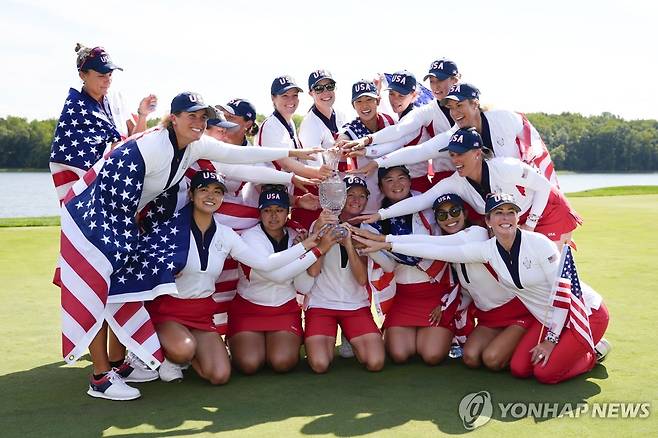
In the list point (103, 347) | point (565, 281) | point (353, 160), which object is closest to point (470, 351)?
point (565, 281)

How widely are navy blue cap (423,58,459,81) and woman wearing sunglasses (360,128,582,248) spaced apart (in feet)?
2.55

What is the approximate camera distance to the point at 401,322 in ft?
19.1

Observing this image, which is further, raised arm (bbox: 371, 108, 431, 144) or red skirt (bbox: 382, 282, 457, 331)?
raised arm (bbox: 371, 108, 431, 144)

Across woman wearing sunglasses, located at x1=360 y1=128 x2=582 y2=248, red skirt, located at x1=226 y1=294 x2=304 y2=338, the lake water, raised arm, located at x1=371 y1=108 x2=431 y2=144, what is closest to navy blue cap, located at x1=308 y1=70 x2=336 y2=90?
raised arm, located at x1=371 y1=108 x2=431 y2=144

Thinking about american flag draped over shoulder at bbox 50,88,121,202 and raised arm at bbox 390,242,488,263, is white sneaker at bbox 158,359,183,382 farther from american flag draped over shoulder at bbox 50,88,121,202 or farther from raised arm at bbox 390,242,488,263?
raised arm at bbox 390,242,488,263

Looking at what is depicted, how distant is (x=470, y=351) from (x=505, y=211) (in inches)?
43.4

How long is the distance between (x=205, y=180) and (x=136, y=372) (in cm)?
151

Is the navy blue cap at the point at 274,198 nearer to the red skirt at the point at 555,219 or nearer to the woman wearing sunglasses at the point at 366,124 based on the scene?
the woman wearing sunglasses at the point at 366,124

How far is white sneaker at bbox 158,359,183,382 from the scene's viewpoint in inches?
205

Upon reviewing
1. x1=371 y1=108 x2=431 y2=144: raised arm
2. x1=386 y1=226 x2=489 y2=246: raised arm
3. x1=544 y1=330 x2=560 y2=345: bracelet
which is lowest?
x1=544 y1=330 x2=560 y2=345: bracelet

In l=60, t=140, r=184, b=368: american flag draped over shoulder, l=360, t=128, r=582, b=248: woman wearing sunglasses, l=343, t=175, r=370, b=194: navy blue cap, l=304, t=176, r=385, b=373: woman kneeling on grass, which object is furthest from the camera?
l=343, t=175, r=370, b=194: navy blue cap

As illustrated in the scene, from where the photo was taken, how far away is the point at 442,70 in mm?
6051

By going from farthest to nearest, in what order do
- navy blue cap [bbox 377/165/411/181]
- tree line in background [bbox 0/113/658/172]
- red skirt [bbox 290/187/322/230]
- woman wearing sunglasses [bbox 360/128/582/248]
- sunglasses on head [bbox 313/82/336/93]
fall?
tree line in background [bbox 0/113/658/172] → sunglasses on head [bbox 313/82/336/93] → red skirt [bbox 290/187/322/230] → navy blue cap [bbox 377/165/411/181] → woman wearing sunglasses [bbox 360/128/582/248]

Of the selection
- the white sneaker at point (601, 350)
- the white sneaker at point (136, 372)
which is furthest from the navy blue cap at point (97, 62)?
the white sneaker at point (601, 350)
